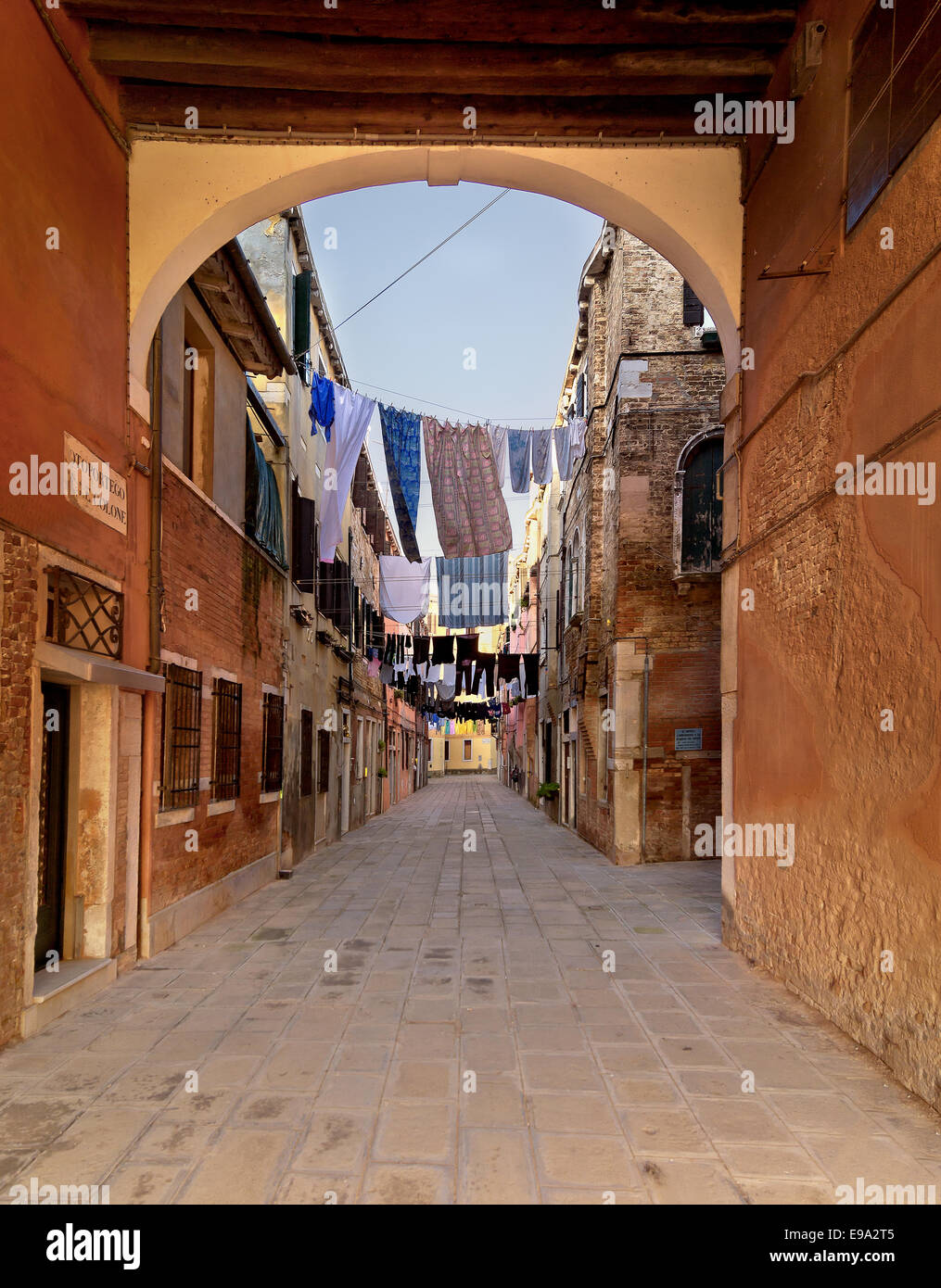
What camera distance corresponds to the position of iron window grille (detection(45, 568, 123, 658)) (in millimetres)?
5039

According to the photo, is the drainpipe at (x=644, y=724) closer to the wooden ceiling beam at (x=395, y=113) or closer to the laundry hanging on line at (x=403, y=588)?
the wooden ceiling beam at (x=395, y=113)

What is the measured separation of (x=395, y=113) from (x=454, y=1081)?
648 centimetres

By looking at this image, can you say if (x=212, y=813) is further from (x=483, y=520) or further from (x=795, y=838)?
(x=483, y=520)

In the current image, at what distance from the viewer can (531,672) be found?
2502 cm

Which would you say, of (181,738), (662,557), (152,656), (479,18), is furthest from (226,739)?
(662,557)

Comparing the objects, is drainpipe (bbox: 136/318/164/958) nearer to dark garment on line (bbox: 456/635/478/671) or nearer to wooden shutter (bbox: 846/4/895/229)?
wooden shutter (bbox: 846/4/895/229)

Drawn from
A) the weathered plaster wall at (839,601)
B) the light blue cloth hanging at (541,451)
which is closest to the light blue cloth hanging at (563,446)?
the light blue cloth hanging at (541,451)

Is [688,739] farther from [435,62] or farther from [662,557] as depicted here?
[435,62]

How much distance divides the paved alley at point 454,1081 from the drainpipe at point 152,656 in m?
0.52

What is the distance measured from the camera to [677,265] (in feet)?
23.6

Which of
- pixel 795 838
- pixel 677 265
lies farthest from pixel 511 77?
pixel 795 838

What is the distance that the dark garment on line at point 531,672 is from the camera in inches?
980

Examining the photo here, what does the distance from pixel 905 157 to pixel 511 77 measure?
301 cm

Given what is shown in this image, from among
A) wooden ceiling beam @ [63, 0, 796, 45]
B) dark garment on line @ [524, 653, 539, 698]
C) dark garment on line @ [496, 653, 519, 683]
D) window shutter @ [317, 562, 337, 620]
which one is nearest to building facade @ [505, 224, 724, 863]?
window shutter @ [317, 562, 337, 620]
